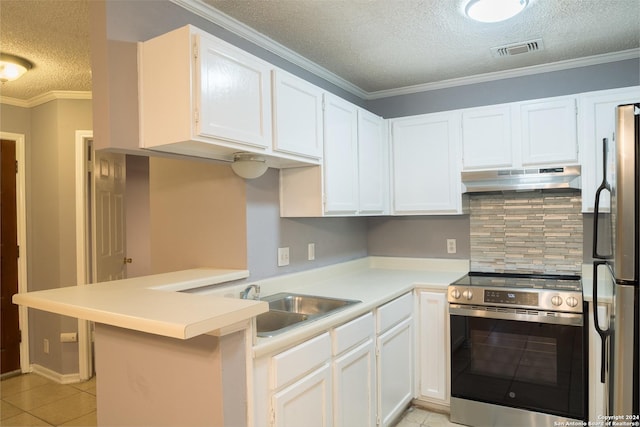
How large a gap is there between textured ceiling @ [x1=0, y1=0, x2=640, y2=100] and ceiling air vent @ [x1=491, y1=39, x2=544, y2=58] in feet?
0.19

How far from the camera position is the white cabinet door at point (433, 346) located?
2.82m

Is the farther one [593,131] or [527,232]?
[527,232]

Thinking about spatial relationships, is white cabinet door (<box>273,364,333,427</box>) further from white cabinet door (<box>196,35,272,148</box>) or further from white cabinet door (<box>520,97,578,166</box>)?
white cabinet door (<box>520,97,578,166</box>)

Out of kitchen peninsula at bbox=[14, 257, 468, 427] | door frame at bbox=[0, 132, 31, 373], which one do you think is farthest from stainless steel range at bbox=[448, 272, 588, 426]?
door frame at bbox=[0, 132, 31, 373]

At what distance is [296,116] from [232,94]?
49 centimetres

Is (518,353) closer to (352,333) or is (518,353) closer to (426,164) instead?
(352,333)

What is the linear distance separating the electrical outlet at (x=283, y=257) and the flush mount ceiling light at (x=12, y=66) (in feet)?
7.40

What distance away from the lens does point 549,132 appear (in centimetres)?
285

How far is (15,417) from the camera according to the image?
3016 mm

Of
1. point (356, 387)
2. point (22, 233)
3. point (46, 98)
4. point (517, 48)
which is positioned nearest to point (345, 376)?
point (356, 387)

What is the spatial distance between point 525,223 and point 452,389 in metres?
1.37

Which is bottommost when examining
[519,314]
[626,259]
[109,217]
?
[519,314]

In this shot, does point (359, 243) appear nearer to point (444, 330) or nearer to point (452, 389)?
point (444, 330)

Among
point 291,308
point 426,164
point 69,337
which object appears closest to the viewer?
point 291,308
